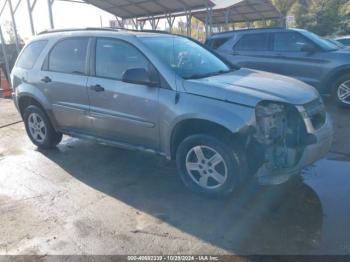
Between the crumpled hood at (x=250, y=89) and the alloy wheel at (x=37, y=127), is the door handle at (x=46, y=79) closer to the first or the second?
the alloy wheel at (x=37, y=127)

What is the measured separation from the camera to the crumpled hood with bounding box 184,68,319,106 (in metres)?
3.57

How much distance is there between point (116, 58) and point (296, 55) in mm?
5050

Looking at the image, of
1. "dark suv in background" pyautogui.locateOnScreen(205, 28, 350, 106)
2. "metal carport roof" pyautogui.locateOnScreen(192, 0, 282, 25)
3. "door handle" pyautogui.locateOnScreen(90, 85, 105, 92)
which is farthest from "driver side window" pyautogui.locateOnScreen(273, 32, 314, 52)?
"metal carport roof" pyautogui.locateOnScreen(192, 0, 282, 25)

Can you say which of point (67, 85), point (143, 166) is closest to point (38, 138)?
point (67, 85)

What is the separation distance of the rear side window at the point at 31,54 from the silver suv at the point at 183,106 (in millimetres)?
79

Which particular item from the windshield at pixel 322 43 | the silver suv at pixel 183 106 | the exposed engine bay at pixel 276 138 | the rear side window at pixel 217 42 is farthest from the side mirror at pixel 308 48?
the exposed engine bay at pixel 276 138

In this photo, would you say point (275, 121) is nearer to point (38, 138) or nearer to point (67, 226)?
point (67, 226)

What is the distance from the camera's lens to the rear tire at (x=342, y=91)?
747cm

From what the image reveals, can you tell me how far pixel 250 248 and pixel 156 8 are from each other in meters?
13.5

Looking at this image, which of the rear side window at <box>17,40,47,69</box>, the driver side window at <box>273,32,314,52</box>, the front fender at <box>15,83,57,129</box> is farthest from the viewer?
the driver side window at <box>273,32,314,52</box>

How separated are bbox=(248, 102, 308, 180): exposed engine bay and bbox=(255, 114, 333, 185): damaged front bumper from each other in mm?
24

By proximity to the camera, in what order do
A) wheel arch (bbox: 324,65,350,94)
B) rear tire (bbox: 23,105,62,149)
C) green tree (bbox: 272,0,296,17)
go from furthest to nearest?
green tree (bbox: 272,0,296,17)
wheel arch (bbox: 324,65,350,94)
rear tire (bbox: 23,105,62,149)

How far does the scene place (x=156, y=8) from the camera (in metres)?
14.9

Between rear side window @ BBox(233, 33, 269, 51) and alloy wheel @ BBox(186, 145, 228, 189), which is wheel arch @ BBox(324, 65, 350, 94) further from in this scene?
alloy wheel @ BBox(186, 145, 228, 189)
